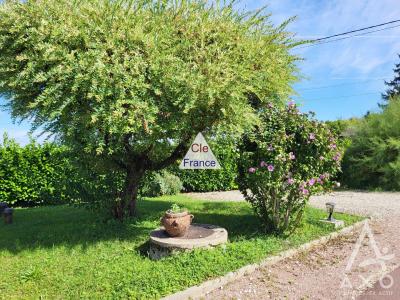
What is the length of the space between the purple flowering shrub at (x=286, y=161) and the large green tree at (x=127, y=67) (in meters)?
0.62

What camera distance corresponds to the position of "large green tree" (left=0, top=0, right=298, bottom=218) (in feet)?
16.3

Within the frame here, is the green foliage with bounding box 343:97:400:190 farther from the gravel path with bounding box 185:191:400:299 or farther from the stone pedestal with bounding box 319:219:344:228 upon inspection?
the gravel path with bounding box 185:191:400:299

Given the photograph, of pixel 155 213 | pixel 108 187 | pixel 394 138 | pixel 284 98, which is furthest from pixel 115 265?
pixel 394 138

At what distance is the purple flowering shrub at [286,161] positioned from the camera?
6.14 m

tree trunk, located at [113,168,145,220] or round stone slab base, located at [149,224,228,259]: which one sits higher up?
tree trunk, located at [113,168,145,220]

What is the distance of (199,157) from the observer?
577cm

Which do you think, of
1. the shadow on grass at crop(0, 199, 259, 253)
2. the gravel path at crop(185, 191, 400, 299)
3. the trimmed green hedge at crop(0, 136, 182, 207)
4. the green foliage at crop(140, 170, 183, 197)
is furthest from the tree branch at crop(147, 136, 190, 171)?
the green foliage at crop(140, 170, 183, 197)

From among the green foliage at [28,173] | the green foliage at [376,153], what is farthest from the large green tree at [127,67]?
the green foliage at [376,153]

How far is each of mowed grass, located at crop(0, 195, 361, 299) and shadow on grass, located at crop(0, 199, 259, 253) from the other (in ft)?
0.06

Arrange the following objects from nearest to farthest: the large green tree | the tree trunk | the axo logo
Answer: the axo logo → the large green tree → the tree trunk

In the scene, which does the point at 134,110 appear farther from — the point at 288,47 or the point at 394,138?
the point at 394,138

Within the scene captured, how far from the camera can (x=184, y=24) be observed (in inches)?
228

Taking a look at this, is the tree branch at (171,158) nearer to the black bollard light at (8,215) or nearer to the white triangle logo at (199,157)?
the white triangle logo at (199,157)

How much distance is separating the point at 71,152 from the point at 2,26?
2822 mm
